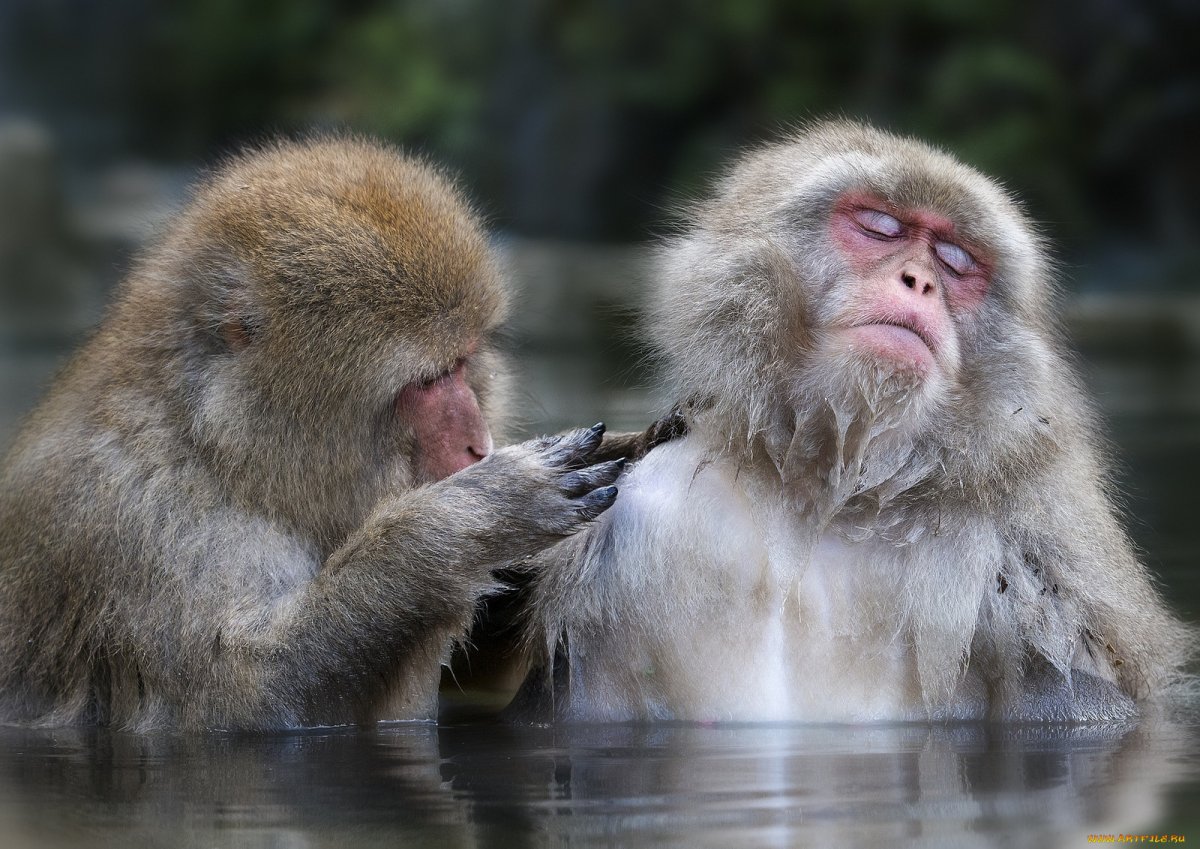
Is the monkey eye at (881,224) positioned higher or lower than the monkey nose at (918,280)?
higher

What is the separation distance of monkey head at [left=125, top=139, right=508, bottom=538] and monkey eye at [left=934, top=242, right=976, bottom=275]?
50.5 inches

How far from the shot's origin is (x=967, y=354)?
4.30 m

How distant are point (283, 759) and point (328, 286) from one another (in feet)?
4.35

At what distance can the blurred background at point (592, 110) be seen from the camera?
51.4 feet

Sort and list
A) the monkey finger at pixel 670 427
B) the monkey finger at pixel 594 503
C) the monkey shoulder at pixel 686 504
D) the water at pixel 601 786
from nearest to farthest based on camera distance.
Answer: the water at pixel 601 786 → the monkey finger at pixel 594 503 → the monkey shoulder at pixel 686 504 → the monkey finger at pixel 670 427

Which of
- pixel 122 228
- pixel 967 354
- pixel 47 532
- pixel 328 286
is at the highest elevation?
pixel 122 228

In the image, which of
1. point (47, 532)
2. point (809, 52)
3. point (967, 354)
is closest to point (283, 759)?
point (47, 532)

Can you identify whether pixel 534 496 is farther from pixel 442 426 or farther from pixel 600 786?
pixel 600 786

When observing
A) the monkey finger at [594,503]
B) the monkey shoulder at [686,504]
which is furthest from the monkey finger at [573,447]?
the monkey shoulder at [686,504]

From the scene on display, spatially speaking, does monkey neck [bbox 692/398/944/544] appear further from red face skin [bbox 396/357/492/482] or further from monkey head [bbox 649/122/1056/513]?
red face skin [bbox 396/357/492/482]

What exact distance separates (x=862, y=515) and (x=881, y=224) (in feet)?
2.46

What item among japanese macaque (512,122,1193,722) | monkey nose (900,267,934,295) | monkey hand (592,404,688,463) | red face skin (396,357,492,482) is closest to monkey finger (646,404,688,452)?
monkey hand (592,404,688,463)

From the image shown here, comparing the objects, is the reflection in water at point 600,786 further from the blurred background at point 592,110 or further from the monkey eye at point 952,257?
the blurred background at point 592,110

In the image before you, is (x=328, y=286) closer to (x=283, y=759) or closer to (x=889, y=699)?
(x=283, y=759)
